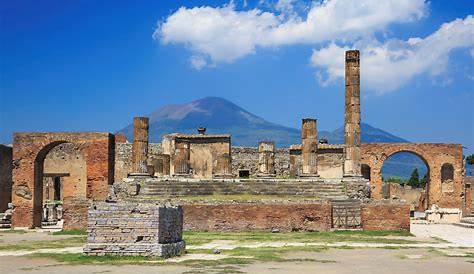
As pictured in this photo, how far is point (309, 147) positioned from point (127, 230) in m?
19.8

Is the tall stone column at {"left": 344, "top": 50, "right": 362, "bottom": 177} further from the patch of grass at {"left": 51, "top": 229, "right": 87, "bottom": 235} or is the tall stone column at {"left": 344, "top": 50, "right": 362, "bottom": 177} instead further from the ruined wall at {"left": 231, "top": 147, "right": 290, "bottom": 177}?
the ruined wall at {"left": 231, "top": 147, "right": 290, "bottom": 177}

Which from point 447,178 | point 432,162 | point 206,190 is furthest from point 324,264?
point 447,178

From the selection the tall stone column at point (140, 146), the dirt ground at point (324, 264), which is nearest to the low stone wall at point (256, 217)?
the dirt ground at point (324, 264)

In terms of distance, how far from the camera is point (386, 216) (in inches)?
981

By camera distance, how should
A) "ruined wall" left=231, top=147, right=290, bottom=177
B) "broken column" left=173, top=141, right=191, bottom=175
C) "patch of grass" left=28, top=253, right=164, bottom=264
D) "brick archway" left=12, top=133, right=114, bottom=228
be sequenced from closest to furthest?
1. "patch of grass" left=28, top=253, right=164, bottom=264
2. "brick archway" left=12, top=133, right=114, bottom=228
3. "broken column" left=173, top=141, right=191, bottom=175
4. "ruined wall" left=231, top=147, right=290, bottom=177

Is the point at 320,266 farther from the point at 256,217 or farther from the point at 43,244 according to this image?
the point at 256,217

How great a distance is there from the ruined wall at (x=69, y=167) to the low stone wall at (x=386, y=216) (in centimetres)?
2622

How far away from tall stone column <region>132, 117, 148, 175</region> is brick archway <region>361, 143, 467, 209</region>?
17.7 metres

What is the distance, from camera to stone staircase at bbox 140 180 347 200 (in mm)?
28156

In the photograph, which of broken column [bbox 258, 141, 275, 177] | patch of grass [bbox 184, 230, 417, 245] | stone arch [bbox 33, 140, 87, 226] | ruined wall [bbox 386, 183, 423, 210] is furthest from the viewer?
ruined wall [bbox 386, 183, 423, 210]

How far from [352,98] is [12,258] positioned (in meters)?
20.3

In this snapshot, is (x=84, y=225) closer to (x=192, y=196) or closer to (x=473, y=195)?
(x=192, y=196)

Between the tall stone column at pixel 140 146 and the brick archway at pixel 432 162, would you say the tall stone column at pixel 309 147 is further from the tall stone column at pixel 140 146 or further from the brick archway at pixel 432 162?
the brick archway at pixel 432 162

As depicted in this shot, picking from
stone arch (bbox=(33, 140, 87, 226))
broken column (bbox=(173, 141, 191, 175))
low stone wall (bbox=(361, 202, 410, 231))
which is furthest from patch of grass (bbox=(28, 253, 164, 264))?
stone arch (bbox=(33, 140, 87, 226))
